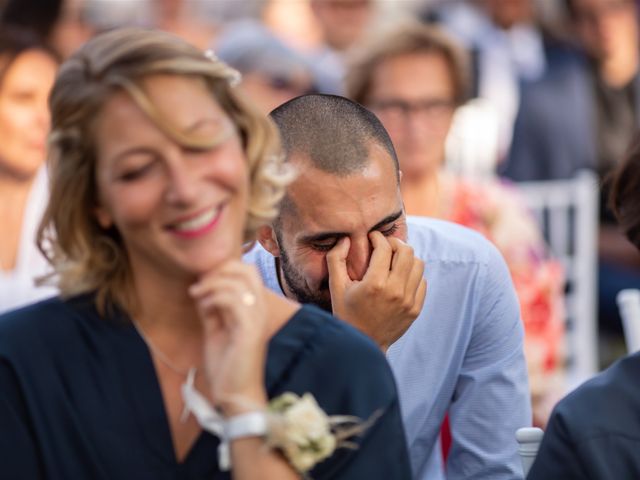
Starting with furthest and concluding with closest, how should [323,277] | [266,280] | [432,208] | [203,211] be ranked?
1. [432,208]
2. [266,280]
3. [323,277]
4. [203,211]

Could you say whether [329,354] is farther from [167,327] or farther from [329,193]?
[329,193]

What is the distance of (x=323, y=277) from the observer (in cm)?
263

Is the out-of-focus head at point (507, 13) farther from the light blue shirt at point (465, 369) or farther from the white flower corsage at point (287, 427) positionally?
the white flower corsage at point (287, 427)

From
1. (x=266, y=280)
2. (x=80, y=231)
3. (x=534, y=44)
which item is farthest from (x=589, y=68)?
(x=80, y=231)

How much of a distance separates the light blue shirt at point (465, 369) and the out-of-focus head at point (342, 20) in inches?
186

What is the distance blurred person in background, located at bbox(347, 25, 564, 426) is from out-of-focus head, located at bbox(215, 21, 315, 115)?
97cm

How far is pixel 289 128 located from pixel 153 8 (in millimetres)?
5473

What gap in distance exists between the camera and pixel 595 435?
1921 mm

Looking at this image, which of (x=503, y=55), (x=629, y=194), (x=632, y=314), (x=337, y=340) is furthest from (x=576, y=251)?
(x=337, y=340)

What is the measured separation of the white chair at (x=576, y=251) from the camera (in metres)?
5.30

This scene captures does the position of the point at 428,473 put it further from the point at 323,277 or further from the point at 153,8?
the point at 153,8

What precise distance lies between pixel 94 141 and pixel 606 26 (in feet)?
19.7

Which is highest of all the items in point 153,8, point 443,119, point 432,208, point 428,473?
point 153,8

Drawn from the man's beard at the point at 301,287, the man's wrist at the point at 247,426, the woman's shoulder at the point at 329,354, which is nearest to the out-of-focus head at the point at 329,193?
the man's beard at the point at 301,287
